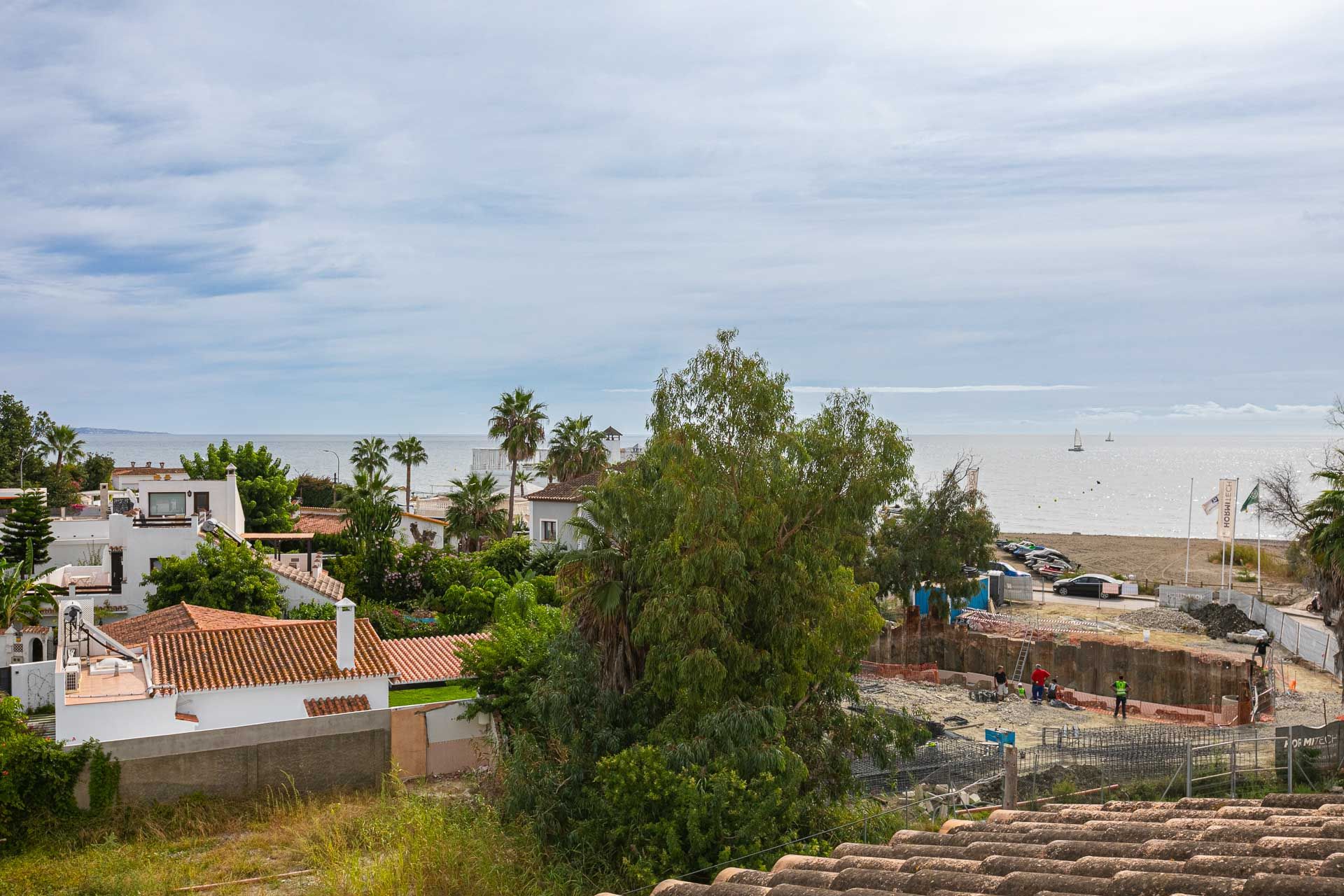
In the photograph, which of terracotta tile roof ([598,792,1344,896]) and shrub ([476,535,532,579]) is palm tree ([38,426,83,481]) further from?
terracotta tile roof ([598,792,1344,896])

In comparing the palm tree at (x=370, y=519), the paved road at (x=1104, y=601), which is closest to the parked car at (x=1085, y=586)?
the paved road at (x=1104, y=601)

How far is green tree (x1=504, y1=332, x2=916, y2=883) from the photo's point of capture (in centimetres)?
1844

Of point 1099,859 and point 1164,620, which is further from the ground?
point 1099,859

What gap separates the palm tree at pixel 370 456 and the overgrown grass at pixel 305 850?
54451 mm

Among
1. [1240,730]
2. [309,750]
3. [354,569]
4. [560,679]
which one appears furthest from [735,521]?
[354,569]

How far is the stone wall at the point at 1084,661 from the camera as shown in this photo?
3591 centimetres

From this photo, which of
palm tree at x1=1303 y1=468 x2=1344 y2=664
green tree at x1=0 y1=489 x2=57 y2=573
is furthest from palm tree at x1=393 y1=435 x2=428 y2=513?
palm tree at x1=1303 y1=468 x2=1344 y2=664

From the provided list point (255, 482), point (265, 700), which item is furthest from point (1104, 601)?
point (255, 482)

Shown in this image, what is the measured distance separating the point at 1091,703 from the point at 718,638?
23705 mm

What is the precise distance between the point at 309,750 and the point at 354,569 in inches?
1081

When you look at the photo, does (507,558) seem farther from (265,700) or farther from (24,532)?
(265,700)

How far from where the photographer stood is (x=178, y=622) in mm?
30281

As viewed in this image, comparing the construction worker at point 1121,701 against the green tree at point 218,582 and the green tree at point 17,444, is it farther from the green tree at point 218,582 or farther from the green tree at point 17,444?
the green tree at point 17,444

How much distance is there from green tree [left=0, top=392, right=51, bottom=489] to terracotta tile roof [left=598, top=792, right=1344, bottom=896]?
9008cm
